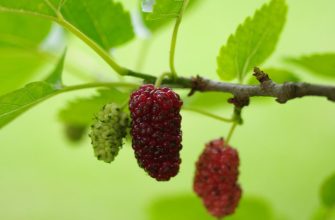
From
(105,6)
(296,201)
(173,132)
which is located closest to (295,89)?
(173,132)

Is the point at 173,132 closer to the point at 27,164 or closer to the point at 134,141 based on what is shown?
the point at 134,141

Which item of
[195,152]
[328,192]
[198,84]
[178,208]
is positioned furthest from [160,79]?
[195,152]

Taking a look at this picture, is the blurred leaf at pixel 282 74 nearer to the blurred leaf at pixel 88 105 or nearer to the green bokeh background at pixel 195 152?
the blurred leaf at pixel 88 105

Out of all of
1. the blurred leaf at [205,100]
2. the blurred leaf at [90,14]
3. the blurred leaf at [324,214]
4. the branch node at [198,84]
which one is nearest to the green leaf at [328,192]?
the blurred leaf at [324,214]

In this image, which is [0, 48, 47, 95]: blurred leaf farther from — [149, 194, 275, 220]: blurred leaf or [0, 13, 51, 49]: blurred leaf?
[149, 194, 275, 220]: blurred leaf

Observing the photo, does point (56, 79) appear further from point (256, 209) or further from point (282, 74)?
point (256, 209)

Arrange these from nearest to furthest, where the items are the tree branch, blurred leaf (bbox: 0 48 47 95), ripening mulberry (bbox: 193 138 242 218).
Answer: the tree branch < ripening mulberry (bbox: 193 138 242 218) < blurred leaf (bbox: 0 48 47 95)

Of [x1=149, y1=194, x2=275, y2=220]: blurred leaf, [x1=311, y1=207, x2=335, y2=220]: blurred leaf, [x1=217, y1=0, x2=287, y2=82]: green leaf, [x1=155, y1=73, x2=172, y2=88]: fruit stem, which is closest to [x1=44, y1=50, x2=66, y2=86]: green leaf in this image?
[x1=155, y1=73, x2=172, y2=88]: fruit stem
